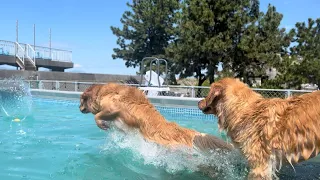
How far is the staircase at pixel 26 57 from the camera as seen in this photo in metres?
25.6

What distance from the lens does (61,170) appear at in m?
4.79

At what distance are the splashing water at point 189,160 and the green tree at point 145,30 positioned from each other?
908 inches

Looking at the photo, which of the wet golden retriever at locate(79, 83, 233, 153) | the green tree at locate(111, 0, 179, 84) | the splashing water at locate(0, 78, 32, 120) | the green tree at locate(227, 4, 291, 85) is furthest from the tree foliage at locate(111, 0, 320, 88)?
the wet golden retriever at locate(79, 83, 233, 153)

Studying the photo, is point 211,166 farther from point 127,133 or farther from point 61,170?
point 61,170

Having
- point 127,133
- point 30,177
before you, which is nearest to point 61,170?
point 30,177

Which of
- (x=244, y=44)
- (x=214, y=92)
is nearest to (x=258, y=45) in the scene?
(x=244, y=44)

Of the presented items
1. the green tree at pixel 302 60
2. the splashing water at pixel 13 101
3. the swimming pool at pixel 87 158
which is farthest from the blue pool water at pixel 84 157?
the green tree at pixel 302 60

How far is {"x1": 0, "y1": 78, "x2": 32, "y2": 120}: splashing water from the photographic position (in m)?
10.7

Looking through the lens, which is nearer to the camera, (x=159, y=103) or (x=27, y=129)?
(x=27, y=129)

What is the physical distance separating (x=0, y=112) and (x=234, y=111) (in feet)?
29.7

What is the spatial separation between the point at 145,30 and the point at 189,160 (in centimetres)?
2543

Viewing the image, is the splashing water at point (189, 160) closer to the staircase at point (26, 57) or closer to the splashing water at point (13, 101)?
the splashing water at point (13, 101)

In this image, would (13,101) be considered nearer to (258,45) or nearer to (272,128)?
(272,128)

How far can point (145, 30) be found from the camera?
2927 cm
